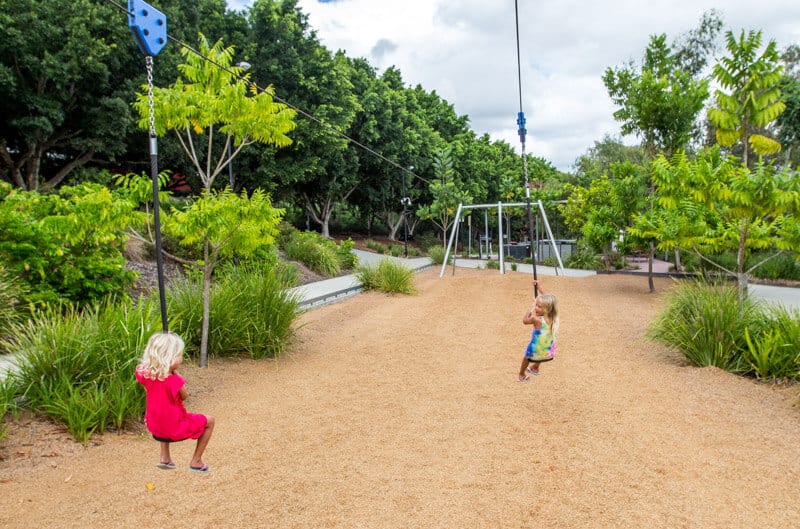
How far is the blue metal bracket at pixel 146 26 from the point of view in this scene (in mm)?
4191

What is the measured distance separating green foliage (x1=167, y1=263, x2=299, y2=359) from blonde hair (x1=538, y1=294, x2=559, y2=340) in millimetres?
4883

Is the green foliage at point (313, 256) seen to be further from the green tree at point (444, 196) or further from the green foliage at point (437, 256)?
the green tree at point (444, 196)

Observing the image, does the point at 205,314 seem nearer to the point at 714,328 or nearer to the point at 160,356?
the point at 160,356

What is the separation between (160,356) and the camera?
10.9ft

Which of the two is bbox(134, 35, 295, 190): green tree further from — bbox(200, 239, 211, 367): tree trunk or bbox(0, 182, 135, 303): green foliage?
bbox(0, 182, 135, 303): green foliage

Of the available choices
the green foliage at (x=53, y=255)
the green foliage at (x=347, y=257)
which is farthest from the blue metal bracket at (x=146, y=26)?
the green foliage at (x=347, y=257)

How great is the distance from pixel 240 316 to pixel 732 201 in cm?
785

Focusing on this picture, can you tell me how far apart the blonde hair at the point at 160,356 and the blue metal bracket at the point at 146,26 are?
7.45 feet

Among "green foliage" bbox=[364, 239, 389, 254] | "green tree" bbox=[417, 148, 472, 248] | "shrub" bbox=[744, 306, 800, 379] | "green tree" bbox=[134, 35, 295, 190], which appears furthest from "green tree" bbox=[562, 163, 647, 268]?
"green foliage" bbox=[364, 239, 389, 254]

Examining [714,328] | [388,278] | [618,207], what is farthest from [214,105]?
[618,207]

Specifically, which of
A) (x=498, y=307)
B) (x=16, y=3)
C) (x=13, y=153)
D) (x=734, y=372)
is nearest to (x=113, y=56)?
(x=16, y=3)

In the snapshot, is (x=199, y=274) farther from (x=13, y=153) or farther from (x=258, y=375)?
(x=13, y=153)

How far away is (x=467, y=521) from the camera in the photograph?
4.04 m

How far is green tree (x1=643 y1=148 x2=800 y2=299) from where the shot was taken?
27.9 feet
